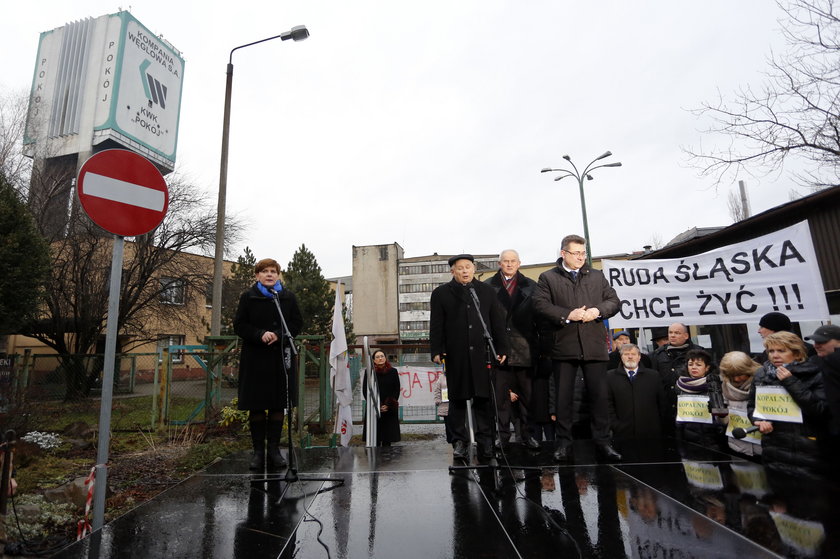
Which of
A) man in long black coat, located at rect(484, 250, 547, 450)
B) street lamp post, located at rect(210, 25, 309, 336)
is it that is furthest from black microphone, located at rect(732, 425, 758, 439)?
street lamp post, located at rect(210, 25, 309, 336)

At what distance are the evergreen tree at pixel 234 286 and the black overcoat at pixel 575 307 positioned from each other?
2708 cm

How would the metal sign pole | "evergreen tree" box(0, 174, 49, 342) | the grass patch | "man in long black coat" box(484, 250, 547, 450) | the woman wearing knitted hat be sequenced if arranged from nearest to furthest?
the metal sign pole < the woman wearing knitted hat < "man in long black coat" box(484, 250, 547, 450) < the grass patch < "evergreen tree" box(0, 174, 49, 342)

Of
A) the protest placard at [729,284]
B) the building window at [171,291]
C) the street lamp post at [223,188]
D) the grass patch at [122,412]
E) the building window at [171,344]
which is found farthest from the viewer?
the building window at [171,291]

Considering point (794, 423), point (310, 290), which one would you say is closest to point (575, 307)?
point (794, 423)

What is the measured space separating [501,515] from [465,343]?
6.12 feet

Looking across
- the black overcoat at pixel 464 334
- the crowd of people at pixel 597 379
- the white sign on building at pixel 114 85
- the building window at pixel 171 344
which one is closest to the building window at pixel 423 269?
the white sign on building at pixel 114 85

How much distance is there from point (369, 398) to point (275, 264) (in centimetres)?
318

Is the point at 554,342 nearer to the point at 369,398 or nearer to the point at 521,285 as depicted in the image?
the point at 521,285

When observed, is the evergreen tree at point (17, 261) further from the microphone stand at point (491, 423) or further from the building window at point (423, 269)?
the building window at point (423, 269)

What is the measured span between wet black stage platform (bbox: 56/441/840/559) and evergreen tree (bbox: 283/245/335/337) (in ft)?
121

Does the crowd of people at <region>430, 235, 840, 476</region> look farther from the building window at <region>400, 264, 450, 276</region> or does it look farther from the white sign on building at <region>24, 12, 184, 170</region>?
the building window at <region>400, 264, 450, 276</region>

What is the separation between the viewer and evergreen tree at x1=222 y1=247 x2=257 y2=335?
3266 cm

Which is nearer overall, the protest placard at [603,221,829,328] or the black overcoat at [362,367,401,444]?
the protest placard at [603,221,829,328]

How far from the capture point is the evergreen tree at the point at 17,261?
39.3ft
